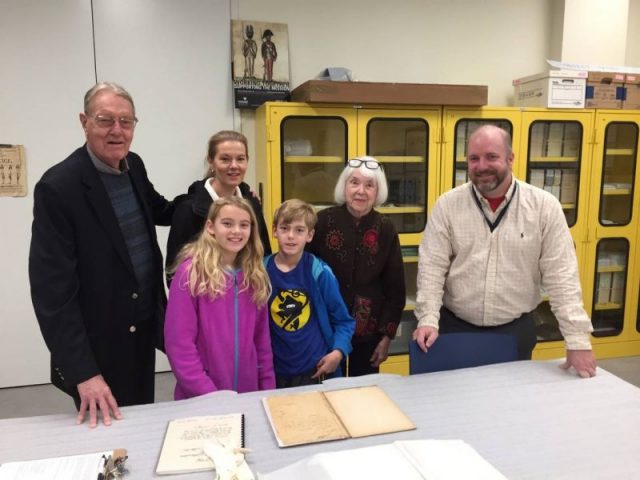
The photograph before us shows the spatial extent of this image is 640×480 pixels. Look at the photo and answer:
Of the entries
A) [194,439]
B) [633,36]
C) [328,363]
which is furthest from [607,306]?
[194,439]

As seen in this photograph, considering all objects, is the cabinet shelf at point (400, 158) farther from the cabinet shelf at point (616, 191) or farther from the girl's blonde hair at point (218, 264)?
the girl's blonde hair at point (218, 264)

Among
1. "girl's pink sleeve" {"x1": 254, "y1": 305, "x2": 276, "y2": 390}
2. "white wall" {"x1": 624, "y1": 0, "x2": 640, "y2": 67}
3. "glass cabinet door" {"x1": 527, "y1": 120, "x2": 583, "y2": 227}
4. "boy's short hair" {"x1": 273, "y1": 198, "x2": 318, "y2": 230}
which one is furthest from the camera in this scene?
"white wall" {"x1": 624, "y1": 0, "x2": 640, "y2": 67}

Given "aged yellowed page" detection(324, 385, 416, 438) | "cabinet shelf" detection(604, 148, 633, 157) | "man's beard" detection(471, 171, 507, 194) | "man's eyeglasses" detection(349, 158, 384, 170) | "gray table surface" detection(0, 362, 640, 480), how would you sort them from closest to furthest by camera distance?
"gray table surface" detection(0, 362, 640, 480)
"aged yellowed page" detection(324, 385, 416, 438)
"man's beard" detection(471, 171, 507, 194)
"man's eyeglasses" detection(349, 158, 384, 170)
"cabinet shelf" detection(604, 148, 633, 157)

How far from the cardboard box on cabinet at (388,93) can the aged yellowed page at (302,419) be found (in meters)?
1.92

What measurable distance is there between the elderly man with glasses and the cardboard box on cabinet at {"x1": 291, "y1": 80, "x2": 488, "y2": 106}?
4.37 ft

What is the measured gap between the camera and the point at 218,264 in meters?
1.63

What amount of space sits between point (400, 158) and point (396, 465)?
2433 mm

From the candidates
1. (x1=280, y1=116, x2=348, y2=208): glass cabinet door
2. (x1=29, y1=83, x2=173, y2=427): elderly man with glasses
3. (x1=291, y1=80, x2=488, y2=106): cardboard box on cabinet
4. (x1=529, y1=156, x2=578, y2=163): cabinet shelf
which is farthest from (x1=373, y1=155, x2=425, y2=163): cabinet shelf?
(x1=29, y1=83, x2=173, y2=427): elderly man with glasses

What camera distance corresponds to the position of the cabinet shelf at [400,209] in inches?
127

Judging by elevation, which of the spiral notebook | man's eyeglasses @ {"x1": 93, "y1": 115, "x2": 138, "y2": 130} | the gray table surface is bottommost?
the gray table surface

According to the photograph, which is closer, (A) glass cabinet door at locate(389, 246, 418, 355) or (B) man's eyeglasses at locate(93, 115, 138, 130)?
(B) man's eyeglasses at locate(93, 115, 138, 130)

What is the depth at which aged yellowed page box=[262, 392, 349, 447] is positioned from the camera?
121 cm

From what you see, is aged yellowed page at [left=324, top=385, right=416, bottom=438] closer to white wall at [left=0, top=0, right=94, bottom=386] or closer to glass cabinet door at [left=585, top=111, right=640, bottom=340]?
white wall at [left=0, top=0, right=94, bottom=386]

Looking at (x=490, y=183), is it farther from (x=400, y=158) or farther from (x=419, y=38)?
(x=419, y=38)
